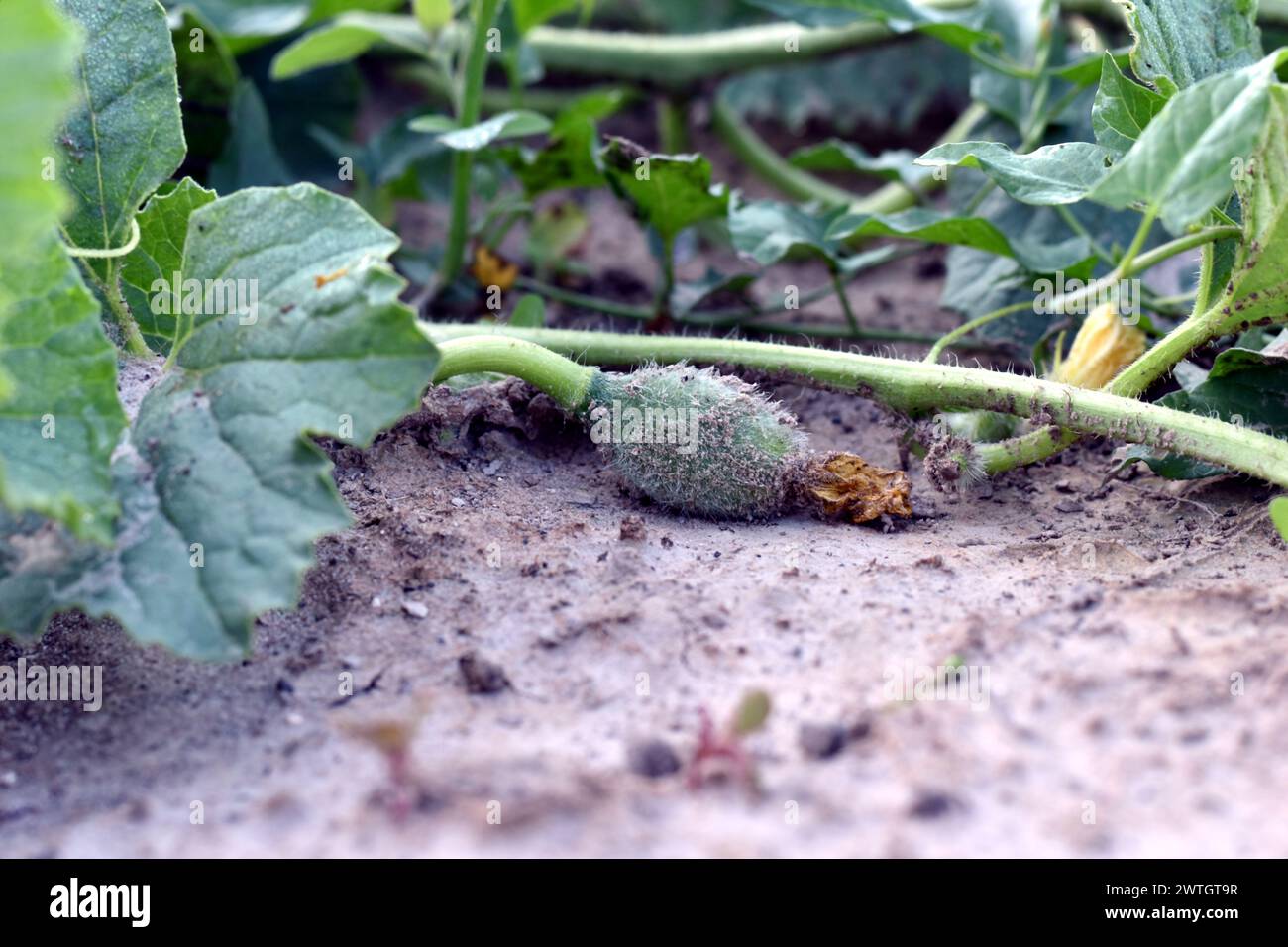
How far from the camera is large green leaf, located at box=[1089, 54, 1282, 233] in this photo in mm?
1764

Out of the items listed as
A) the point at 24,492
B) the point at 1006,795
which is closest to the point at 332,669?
the point at 24,492

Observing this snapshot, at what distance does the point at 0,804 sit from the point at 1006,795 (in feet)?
4.53

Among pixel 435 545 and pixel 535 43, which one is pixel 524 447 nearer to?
pixel 435 545

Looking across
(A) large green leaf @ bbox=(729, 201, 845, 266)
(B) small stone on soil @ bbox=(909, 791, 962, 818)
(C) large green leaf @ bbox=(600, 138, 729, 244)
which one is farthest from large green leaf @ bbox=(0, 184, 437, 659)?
(A) large green leaf @ bbox=(729, 201, 845, 266)

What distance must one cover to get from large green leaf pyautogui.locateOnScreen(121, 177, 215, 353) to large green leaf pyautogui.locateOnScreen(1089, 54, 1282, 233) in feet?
5.23

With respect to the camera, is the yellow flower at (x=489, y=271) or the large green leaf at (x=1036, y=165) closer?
the large green leaf at (x=1036, y=165)

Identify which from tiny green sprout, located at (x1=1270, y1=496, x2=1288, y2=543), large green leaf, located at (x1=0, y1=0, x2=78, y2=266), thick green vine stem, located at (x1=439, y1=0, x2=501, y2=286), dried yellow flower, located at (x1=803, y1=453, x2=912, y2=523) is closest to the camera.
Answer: large green leaf, located at (x1=0, y1=0, x2=78, y2=266)

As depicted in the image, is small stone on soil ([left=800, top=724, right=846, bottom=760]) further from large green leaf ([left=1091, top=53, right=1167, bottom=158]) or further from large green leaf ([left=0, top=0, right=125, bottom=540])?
large green leaf ([left=1091, top=53, right=1167, bottom=158])

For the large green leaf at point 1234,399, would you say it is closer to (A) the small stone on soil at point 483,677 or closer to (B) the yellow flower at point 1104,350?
(B) the yellow flower at point 1104,350

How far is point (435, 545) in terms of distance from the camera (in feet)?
7.22

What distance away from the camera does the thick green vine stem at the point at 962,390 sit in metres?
2.23

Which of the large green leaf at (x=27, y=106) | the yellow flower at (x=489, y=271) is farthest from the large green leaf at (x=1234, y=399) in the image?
the large green leaf at (x=27, y=106)

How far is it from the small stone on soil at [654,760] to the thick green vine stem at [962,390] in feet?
3.78

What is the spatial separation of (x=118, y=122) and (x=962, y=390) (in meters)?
1.72
